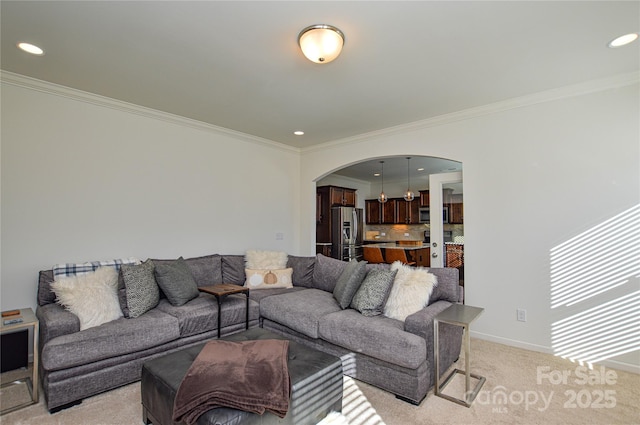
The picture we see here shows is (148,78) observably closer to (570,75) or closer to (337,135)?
(337,135)

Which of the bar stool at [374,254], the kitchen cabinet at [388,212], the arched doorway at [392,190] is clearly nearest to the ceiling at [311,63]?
the bar stool at [374,254]

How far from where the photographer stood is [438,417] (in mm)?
2115

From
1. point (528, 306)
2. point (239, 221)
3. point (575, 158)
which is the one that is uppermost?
point (575, 158)

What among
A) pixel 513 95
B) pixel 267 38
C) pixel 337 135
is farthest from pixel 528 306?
pixel 267 38

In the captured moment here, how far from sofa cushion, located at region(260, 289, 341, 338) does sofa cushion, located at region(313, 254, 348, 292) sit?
7.7 inches

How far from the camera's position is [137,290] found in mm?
2865

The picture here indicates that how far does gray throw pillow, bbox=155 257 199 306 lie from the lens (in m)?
3.07

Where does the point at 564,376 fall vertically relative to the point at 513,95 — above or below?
below

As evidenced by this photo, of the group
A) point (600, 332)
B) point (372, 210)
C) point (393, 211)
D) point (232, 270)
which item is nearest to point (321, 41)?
point (232, 270)

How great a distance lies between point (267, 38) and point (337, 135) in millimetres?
2599

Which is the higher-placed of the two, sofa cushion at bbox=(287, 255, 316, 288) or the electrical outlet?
sofa cushion at bbox=(287, 255, 316, 288)

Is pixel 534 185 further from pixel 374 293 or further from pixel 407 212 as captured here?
pixel 407 212

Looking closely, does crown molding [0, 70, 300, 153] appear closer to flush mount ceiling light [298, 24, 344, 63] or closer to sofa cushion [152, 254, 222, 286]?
sofa cushion [152, 254, 222, 286]

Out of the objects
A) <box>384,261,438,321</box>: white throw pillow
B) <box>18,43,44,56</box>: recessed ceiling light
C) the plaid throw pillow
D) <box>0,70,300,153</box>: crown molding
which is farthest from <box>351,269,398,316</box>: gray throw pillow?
<box>18,43,44,56</box>: recessed ceiling light
